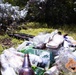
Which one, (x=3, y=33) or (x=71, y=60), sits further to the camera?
(x=3, y=33)

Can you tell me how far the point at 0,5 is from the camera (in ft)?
24.9

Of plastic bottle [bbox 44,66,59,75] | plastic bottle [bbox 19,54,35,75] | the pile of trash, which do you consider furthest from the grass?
plastic bottle [bbox 19,54,35,75]

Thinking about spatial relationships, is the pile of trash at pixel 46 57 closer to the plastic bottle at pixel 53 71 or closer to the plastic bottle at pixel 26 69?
the plastic bottle at pixel 53 71

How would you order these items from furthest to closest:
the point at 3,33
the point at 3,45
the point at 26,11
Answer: the point at 26,11, the point at 3,33, the point at 3,45

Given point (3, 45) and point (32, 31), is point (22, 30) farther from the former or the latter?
point (3, 45)

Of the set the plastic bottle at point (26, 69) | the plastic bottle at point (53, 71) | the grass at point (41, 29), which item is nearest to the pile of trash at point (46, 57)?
the plastic bottle at point (53, 71)

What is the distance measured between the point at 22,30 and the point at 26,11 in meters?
0.60

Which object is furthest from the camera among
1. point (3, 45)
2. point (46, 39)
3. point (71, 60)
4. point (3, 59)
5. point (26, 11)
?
point (26, 11)

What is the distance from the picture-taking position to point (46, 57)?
16.4 feet

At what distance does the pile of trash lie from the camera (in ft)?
15.3

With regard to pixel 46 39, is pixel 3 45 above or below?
below

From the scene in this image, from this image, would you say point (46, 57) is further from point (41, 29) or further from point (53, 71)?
point (41, 29)

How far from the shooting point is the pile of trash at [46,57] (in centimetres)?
467

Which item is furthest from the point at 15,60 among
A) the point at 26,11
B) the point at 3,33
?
the point at 26,11
